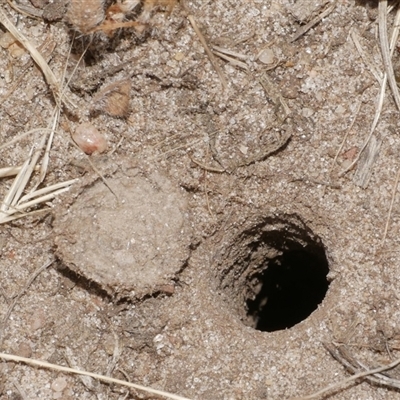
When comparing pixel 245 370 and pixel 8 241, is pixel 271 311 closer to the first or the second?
pixel 245 370

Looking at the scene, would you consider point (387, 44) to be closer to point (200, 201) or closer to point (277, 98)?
point (277, 98)

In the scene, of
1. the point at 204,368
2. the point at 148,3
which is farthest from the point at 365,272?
the point at 148,3

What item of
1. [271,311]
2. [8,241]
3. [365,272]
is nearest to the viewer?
[365,272]

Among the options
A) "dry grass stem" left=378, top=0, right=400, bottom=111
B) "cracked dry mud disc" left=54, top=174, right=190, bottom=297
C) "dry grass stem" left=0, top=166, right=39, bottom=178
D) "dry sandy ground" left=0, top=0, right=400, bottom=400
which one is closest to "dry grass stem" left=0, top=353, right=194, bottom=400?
"dry sandy ground" left=0, top=0, right=400, bottom=400

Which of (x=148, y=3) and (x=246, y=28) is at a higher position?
(x=148, y=3)

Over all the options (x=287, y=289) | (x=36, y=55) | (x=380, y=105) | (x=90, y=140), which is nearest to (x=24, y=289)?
(x=90, y=140)

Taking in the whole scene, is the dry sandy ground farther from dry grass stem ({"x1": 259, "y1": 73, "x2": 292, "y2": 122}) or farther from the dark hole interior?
the dark hole interior
